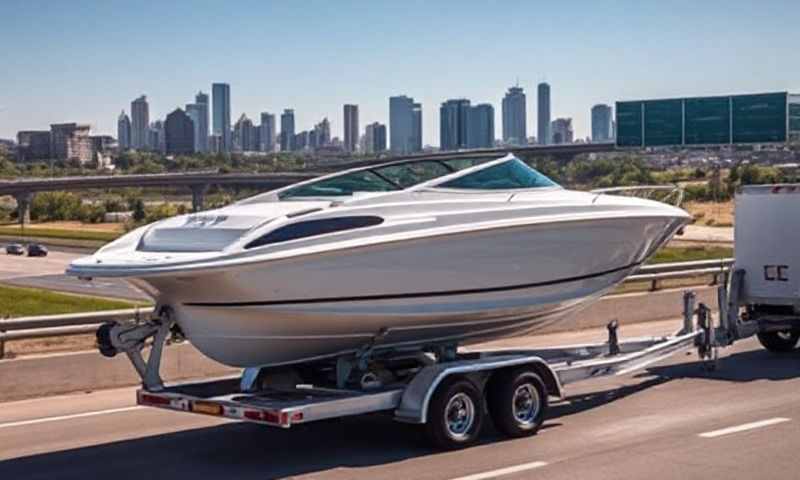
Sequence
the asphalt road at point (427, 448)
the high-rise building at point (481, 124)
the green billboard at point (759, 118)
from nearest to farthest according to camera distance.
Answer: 1. the asphalt road at point (427, 448)
2. the green billboard at point (759, 118)
3. the high-rise building at point (481, 124)

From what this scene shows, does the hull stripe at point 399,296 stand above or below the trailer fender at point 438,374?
above

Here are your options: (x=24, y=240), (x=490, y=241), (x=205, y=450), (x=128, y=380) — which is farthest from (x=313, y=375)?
(x=24, y=240)

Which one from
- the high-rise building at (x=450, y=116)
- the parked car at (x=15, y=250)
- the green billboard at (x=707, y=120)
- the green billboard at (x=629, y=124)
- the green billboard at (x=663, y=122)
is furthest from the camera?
the high-rise building at (x=450, y=116)

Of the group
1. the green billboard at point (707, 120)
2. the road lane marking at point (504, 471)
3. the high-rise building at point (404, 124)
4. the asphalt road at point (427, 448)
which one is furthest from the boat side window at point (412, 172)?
the high-rise building at point (404, 124)

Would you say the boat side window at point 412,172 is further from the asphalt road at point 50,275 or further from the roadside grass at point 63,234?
the roadside grass at point 63,234

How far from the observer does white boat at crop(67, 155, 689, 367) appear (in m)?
9.94

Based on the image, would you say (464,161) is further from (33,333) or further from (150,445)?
(33,333)

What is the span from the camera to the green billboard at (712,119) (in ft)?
224

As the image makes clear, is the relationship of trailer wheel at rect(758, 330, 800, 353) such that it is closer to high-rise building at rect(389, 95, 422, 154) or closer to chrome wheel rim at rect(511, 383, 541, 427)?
chrome wheel rim at rect(511, 383, 541, 427)

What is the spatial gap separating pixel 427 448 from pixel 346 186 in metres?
2.50

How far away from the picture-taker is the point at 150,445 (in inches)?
436

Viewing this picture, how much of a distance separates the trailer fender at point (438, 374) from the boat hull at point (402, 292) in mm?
562

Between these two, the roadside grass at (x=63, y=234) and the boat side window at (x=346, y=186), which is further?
the roadside grass at (x=63, y=234)

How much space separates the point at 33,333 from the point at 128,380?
129 centimetres
